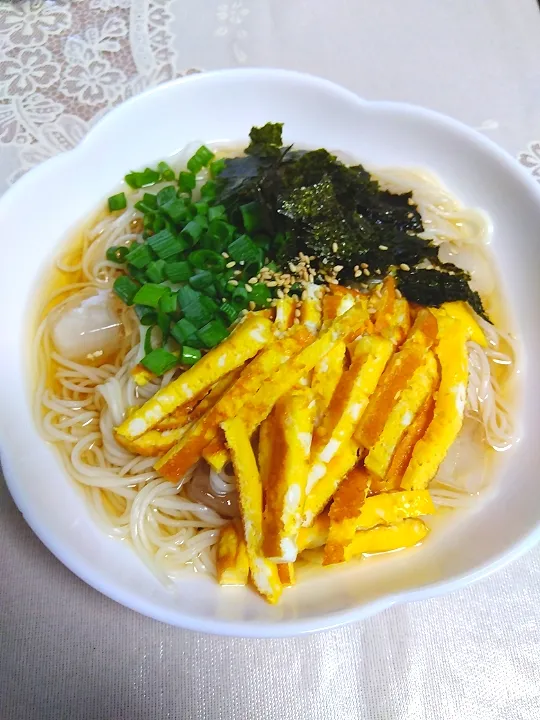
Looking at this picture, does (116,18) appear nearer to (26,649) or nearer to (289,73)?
(289,73)

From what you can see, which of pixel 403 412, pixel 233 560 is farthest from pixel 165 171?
pixel 233 560

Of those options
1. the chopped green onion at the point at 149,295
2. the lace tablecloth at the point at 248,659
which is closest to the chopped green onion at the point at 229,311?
the chopped green onion at the point at 149,295

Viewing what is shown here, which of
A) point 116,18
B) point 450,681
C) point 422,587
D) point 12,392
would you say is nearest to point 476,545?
point 422,587

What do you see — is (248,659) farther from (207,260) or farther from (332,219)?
(332,219)

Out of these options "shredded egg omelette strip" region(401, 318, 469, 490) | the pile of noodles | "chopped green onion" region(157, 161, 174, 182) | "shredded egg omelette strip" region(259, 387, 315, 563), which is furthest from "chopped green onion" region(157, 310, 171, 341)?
"shredded egg omelette strip" region(401, 318, 469, 490)

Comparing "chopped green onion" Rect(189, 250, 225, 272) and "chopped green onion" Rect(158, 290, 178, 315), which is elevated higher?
"chopped green onion" Rect(189, 250, 225, 272)

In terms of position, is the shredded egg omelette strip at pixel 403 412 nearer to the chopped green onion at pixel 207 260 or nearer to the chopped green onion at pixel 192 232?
the chopped green onion at pixel 207 260

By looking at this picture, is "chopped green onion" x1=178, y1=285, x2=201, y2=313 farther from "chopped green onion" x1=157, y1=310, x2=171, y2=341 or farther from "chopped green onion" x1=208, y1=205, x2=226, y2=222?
"chopped green onion" x1=208, y1=205, x2=226, y2=222
